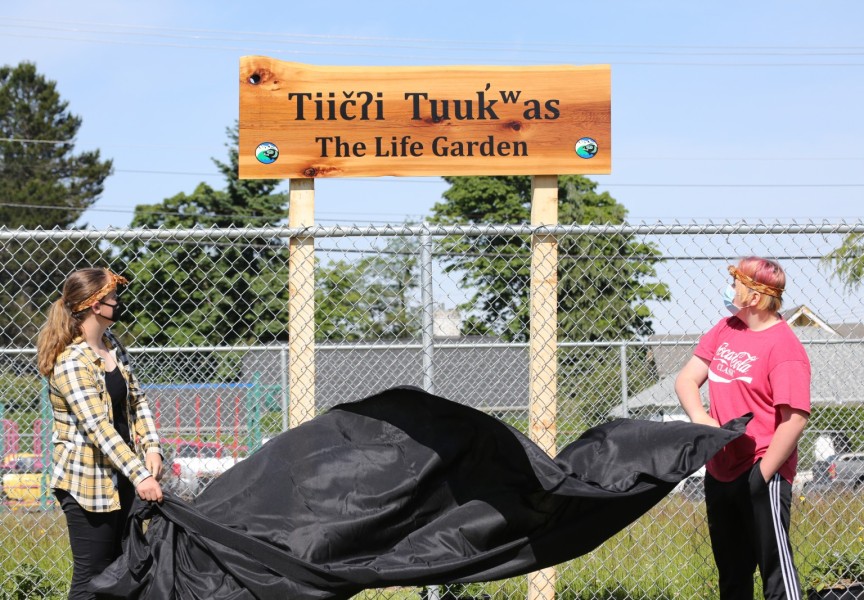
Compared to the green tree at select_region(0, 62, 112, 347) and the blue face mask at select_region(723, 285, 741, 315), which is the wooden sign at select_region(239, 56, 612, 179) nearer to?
the blue face mask at select_region(723, 285, 741, 315)

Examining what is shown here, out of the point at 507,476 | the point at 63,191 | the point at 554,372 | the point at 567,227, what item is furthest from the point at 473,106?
the point at 63,191

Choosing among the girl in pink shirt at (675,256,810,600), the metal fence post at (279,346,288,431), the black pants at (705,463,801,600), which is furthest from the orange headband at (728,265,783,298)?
the metal fence post at (279,346,288,431)

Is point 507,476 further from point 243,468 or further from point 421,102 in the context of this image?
point 421,102

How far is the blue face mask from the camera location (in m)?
3.95

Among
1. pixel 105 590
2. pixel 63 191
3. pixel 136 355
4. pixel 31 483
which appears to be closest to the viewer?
pixel 105 590

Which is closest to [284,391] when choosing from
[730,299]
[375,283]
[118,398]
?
[375,283]

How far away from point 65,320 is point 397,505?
4.88ft

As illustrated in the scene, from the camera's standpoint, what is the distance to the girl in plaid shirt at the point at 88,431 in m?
3.58

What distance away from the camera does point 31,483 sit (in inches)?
325

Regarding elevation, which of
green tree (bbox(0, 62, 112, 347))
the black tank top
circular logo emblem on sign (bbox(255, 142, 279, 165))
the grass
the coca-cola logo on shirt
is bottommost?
the grass

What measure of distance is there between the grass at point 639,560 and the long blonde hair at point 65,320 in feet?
5.09

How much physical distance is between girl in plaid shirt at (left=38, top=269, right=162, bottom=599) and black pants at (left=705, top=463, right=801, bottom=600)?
2.22 meters

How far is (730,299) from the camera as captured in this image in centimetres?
395

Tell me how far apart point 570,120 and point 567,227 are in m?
0.86
